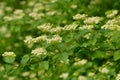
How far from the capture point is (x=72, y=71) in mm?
3629

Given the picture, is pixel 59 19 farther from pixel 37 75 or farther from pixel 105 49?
pixel 105 49

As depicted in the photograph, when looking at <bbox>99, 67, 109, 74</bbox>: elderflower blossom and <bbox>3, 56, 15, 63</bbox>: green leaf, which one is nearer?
<bbox>3, 56, 15, 63</bbox>: green leaf

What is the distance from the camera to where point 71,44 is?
2.63 m

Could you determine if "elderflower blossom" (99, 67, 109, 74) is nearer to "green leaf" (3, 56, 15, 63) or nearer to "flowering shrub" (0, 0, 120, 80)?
"flowering shrub" (0, 0, 120, 80)

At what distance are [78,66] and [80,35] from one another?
2.93ft

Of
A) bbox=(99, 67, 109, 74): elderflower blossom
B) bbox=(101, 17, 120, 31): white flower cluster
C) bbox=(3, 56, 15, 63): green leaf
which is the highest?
bbox=(99, 67, 109, 74): elderflower blossom

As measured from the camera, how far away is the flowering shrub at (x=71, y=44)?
100.0 inches

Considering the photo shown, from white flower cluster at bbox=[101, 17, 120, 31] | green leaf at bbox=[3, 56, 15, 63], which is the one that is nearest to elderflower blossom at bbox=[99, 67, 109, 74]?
white flower cluster at bbox=[101, 17, 120, 31]

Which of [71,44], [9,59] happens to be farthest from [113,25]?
[9,59]

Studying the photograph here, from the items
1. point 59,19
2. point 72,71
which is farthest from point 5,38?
point 72,71

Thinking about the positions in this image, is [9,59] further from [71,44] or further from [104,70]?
[104,70]

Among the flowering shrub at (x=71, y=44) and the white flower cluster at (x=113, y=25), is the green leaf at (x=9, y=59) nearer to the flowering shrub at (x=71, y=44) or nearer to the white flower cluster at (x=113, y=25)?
the flowering shrub at (x=71, y=44)

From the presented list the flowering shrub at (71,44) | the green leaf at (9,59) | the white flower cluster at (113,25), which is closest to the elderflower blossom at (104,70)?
the flowering shrub at (71,44)

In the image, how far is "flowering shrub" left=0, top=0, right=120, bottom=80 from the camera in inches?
100.0
